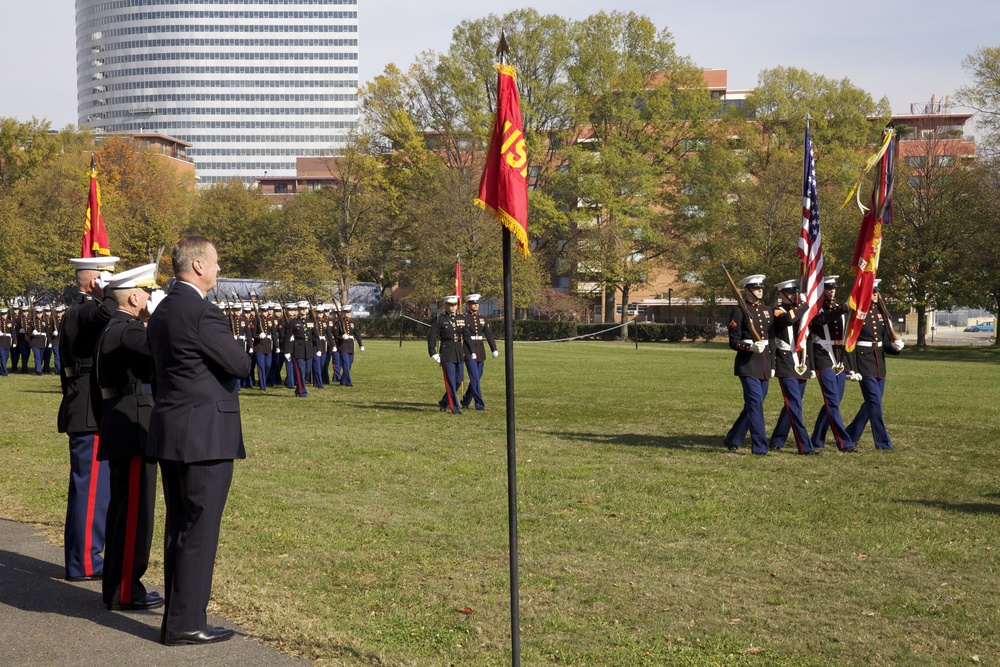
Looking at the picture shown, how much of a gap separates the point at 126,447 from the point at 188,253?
56.6 inches

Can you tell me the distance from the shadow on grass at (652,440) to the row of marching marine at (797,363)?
0.33m

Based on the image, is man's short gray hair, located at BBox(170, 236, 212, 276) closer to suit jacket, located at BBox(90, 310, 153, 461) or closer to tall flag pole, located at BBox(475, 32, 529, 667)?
suit jacket, located at BBox(90, 310, 153, 461)

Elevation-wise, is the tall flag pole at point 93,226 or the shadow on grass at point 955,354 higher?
the tall flag pole at point 93,226

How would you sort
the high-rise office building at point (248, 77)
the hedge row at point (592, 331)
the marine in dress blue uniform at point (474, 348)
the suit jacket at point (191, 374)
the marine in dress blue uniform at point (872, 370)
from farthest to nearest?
the high-rise office building at point (248, 77) → the hedge row at point (592, 331) → the marine in dress blue uniform at point (474, 348) → the marine in dress blue uniform at point (872, 370) → the suit jacket at point (191, 374)

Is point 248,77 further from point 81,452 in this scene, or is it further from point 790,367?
point 81,452

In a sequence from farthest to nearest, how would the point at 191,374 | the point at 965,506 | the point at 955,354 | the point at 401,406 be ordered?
the point at 955,354
the point at 401,406
the point at 965,506
the point at 191,374

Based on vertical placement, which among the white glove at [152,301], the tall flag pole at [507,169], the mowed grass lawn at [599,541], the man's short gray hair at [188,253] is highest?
the tall flag pole at [507,169]

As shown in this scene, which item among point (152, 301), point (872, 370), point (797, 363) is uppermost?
point (152, 301)

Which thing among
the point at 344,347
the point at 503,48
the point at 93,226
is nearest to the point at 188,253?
the point at 503,48

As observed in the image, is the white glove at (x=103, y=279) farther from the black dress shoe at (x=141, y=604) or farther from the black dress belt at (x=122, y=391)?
the black dress shoe at (x=141, y=604)

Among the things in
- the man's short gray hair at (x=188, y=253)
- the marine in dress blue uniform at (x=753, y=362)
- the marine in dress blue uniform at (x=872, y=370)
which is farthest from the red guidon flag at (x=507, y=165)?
the marine in dress blue uniform at (x=872, y=370)

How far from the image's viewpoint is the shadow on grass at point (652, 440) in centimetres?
1360

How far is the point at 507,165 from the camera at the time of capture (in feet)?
17.5

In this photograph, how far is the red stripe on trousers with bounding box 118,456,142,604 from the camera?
6145mm
